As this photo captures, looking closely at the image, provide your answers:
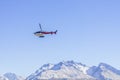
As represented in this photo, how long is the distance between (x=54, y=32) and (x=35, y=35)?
14.2 metres

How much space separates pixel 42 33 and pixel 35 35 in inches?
99.9

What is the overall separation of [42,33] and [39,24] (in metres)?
11.7

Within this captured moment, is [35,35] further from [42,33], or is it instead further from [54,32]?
[54,32]

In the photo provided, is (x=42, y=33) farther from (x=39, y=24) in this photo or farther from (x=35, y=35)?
(x=39, y=24)

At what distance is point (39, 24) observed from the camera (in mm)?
108250

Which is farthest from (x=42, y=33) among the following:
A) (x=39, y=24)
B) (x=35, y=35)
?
(x=39, y=24)

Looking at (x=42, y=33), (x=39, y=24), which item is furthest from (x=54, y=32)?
(x=39, y=24)

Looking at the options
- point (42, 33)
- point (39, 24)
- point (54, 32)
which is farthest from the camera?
point (54, 32)

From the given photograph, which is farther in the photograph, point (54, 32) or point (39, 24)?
point (54, 32)

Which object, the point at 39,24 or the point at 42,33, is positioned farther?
the point at 42,33

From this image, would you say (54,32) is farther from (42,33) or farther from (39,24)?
(39,24)

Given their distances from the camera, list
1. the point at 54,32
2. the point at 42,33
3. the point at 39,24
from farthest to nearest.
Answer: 1. the point at 54,32
2. the point at 42,33
3. the point at 39,24

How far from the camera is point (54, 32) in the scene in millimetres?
132500
